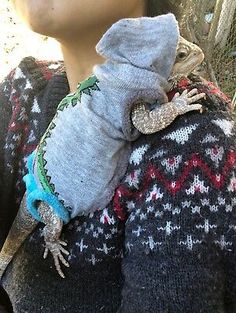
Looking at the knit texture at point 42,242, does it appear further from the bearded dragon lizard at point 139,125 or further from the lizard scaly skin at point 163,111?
the lizard scaly skin at point 163,111

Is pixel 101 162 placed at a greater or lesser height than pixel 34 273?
greater

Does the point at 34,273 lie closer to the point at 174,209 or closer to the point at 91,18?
the point at 174,209

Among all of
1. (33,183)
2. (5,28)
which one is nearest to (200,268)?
(33,183)

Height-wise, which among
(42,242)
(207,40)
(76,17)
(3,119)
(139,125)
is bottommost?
(207,40)

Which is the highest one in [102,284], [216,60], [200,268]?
[200,268]

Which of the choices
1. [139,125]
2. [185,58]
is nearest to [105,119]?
[139,125]

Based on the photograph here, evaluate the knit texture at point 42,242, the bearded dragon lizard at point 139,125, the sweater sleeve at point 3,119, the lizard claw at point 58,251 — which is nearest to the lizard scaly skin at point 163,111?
the bearded dragon lizard at point 139,125

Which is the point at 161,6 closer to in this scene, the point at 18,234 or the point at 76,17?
the point at 76,17
